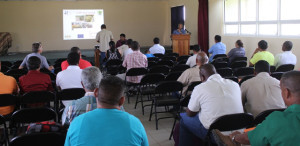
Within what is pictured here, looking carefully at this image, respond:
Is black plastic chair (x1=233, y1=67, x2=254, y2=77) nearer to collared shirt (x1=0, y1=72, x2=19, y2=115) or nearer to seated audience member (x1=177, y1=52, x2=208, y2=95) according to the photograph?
seated audience member (x1=177, y1=52, x2=208, y2=95)

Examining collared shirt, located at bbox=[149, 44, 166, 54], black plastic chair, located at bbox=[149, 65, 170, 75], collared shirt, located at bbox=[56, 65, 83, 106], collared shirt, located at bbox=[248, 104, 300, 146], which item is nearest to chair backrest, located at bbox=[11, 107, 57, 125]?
collared shirt, located at bbox=[56, 65, 83, 106]

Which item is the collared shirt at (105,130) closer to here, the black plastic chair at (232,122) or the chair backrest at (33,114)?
the black plastic chair at (232,122)

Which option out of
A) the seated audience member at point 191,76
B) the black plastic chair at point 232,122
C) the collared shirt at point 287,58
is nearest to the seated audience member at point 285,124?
the black plastic chair at point 232,122

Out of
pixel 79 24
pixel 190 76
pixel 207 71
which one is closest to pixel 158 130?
pixel 190 76

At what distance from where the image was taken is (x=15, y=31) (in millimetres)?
14586

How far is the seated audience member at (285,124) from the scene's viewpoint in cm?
181

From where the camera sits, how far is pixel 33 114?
10.4 feet

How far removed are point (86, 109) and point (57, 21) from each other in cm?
1352

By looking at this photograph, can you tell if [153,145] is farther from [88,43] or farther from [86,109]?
[88,43]

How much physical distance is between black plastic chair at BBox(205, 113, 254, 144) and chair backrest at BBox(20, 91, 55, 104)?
2291 mm

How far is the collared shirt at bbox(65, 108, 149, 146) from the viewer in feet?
5.77

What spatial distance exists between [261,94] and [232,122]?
67cm

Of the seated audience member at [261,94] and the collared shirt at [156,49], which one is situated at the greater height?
the collared shirt at [156,49]

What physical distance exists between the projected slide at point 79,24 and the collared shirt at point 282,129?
13.9 m
